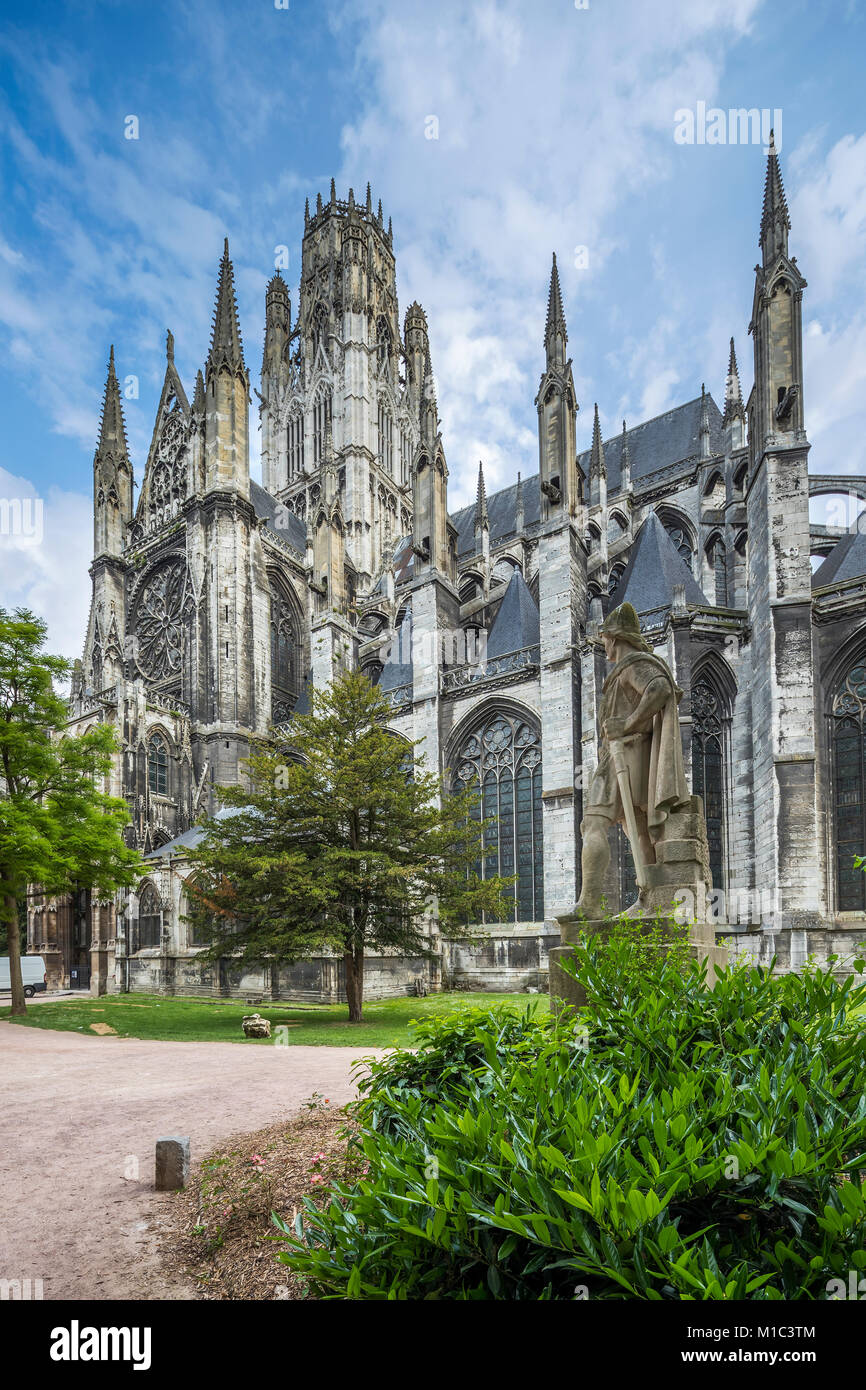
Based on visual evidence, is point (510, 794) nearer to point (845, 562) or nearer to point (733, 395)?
point (845, 562)

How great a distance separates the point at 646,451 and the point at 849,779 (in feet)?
75.0

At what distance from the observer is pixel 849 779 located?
19.4 meters

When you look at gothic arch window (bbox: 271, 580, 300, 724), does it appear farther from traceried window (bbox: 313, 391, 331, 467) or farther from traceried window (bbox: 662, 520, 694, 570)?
traceried window (bbox: 662, 520, 694, 570)

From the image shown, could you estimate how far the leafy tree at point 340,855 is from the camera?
14891 millimetres

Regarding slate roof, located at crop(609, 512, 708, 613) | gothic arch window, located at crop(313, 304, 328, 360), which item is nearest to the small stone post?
slate roof, located at crop(609, 512, 708, 613)

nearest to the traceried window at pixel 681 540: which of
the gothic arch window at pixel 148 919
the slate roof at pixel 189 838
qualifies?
the slate roof at pixel 189 838

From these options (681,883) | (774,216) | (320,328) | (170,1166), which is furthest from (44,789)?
(320,328)

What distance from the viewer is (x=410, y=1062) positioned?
147 inches

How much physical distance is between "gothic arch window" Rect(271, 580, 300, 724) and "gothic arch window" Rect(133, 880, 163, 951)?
12125 mm

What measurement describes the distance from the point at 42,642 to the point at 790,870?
18853mm

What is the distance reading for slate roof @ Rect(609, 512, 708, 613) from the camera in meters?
24.0

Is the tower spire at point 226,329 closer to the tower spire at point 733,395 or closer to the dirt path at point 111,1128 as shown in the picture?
the tower spire at point 733,395

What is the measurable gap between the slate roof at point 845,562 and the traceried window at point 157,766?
25.4 m

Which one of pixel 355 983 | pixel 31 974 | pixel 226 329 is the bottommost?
pixel 31 974
